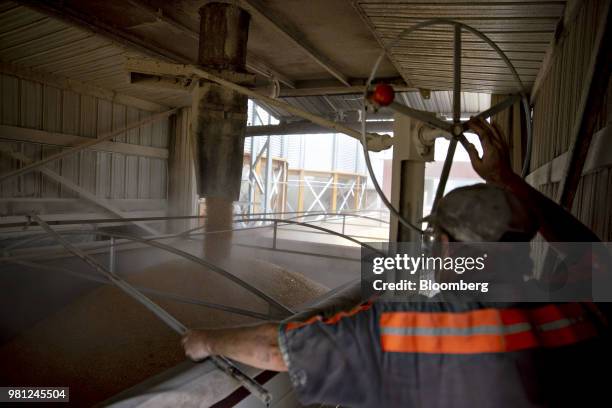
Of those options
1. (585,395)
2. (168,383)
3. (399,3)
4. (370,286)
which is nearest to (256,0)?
(399,3)

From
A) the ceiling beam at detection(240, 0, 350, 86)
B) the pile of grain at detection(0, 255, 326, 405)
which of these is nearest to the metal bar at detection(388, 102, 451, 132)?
the pile of grain at detection(0, 255, 326, 405)

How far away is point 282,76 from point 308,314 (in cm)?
598

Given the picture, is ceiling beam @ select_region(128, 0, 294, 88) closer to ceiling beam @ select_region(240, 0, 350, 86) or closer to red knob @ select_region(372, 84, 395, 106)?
ceiling beam @ select_region(240, 0, 350, 86)

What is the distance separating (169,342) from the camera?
9.95 feet

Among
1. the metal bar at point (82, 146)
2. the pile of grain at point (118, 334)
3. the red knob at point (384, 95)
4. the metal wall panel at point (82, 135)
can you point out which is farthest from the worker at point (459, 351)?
the metal wall panel at point (82, 135)

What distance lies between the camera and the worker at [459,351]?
3.72ft

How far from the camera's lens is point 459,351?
1.15 meters

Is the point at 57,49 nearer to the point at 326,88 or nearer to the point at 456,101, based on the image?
the point at 326,88

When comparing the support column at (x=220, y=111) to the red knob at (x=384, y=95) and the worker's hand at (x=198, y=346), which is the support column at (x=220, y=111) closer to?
the red knob at (x=384, y=95)

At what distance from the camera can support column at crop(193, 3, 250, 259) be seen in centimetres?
388

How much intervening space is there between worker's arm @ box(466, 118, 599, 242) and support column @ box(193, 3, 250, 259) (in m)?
2.55

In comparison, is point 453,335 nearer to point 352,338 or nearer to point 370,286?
point 352,338

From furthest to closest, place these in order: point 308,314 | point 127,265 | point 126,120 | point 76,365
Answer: point 126,120, point 127,265, point 76,365, point 308,314

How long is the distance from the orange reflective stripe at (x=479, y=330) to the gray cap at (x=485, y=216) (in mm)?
225
